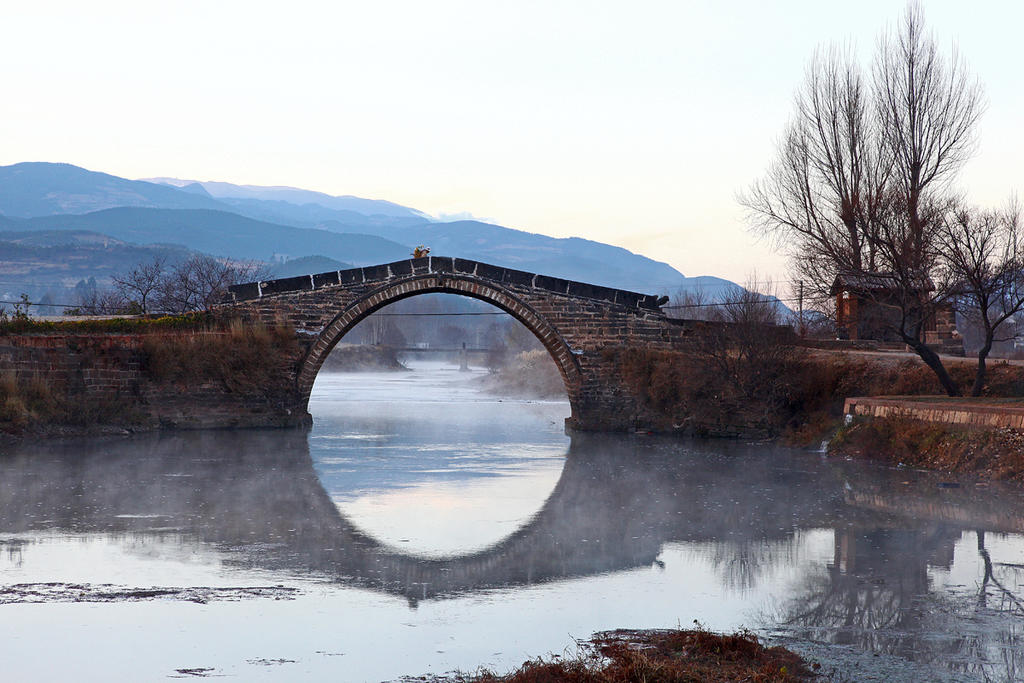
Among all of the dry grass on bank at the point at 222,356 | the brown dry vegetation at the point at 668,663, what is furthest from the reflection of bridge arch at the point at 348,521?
the dry grass on bank at the point at 222,356

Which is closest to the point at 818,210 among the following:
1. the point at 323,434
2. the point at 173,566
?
the point at 323,434

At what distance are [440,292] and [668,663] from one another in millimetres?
19240

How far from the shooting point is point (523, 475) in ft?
51.9

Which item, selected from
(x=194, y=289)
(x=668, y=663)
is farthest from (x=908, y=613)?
(x=194, y=289)

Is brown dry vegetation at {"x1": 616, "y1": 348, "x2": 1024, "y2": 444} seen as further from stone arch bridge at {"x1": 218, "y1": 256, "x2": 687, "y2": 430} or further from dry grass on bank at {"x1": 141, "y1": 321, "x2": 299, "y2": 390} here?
dry grass on bank at {"x1": 141, "y1": 321, "x2": 299, "y2": 390}

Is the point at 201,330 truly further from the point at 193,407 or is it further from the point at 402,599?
the point at 402,599

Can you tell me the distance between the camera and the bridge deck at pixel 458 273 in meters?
23.9

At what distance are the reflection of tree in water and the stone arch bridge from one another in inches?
580

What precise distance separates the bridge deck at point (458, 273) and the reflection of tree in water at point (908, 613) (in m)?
15.2

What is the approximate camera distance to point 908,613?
23.5 ft

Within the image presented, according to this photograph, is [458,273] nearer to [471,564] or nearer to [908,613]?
[471,564]

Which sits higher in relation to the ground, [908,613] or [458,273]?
[458,273]

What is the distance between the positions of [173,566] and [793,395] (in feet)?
50.7

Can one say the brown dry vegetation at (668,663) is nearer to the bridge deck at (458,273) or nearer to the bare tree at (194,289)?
the bridge deck at (458,273)
